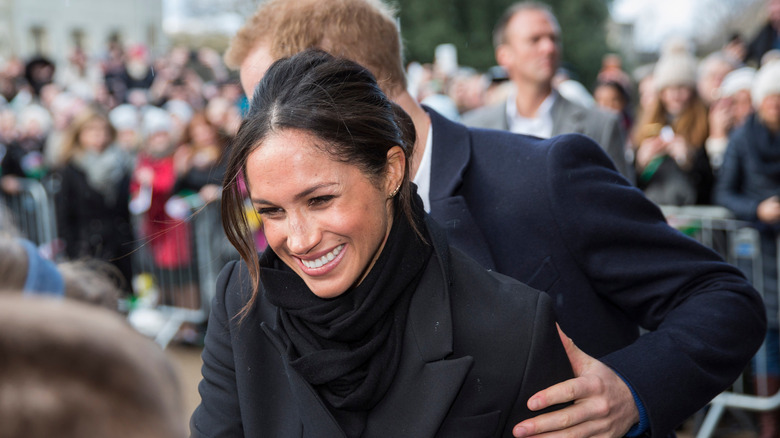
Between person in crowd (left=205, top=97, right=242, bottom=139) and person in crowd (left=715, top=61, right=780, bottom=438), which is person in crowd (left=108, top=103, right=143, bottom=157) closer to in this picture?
person in crowd (left=205, top=97, right=242, bottom=139)

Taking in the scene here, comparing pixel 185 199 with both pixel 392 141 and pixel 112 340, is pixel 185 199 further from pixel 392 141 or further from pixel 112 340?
pixel 112 340

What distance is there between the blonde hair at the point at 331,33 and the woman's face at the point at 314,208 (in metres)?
0.50

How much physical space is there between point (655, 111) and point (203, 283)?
397 centimetres

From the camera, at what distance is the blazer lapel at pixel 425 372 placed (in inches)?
70.7

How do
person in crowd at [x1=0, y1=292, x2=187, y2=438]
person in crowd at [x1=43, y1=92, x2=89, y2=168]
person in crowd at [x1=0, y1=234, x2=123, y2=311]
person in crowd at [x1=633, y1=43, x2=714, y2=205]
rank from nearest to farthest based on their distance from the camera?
person in crowd at [x1=0, y1=292, x2=187, y2=438], person in crowd at [x1=0, y1=234, x2=123, y2=311], person in crowd at [x1=633, y1=43, x2=714, y2=205], person in crowd at [x1=43, y1=92, x2=89, y2=168]

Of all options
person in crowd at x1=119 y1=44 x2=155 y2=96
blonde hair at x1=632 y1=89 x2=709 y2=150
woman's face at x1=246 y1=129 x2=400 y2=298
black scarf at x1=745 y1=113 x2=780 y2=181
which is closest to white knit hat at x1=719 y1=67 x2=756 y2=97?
blonde hair at x1=632 y1=89 x2=709 y2=150

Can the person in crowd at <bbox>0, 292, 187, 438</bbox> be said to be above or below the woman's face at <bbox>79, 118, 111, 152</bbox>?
above

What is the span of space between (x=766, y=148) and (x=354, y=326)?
4.17 metres

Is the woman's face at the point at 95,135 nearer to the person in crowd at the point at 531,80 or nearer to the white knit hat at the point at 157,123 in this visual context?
the white knit hat at the point at 157,123

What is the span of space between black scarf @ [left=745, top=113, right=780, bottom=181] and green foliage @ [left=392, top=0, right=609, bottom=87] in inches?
688

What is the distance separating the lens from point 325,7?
2.32 metres

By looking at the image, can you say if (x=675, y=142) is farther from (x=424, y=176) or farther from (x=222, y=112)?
(x=222, y=112)

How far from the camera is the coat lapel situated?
211 centimetres

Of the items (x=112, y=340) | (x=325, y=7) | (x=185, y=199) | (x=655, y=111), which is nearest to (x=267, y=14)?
(x=325, y=7)
